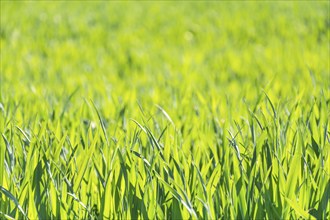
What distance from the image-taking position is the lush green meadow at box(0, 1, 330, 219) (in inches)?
62.4

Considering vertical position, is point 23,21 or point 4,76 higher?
point 23,21

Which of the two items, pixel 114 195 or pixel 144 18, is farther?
pixel 144 18

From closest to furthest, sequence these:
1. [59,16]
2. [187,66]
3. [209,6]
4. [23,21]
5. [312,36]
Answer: [187,66]
[312,36]
[23,21]
[59,16]
[209,6]

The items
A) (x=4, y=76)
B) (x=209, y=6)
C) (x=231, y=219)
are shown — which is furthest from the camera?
(x=209, y=6)

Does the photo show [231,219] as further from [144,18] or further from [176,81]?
[144,18]

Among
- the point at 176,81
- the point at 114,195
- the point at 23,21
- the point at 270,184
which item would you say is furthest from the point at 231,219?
the point at 23,21

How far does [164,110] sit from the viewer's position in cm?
248

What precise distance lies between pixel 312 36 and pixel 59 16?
2903 millimetres

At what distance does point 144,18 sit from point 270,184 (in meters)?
6.05

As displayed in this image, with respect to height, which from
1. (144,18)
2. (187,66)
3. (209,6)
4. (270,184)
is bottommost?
(270,184)

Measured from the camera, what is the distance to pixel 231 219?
60.4 inches

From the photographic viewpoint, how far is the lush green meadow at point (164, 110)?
62.4 inches

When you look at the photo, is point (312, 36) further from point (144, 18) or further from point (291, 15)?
point (144, 18)

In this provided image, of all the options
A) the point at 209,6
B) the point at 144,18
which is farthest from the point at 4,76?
the point at 209,6
